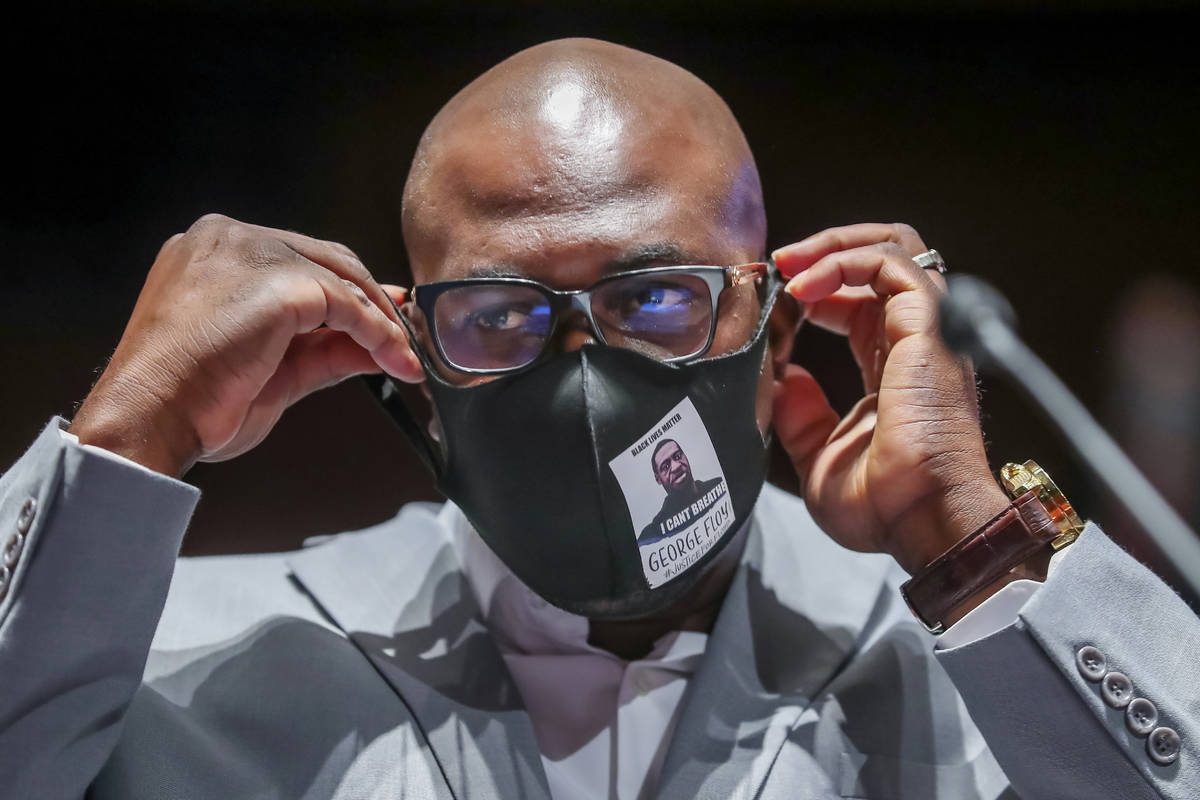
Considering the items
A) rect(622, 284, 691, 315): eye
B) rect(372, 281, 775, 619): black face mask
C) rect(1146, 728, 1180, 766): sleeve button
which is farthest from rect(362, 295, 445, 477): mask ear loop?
rect(1146, 728, 1180, 766): sleeve button

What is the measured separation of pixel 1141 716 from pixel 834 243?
2.70 ft

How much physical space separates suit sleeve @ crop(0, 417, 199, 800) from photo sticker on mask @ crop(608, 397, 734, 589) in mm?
618

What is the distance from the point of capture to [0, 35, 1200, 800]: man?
1.39 metres

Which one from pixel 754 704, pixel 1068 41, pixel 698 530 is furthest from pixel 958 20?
pixel 754 704

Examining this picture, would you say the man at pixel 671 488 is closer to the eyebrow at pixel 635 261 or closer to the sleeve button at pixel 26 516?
the eyebrow at pixel 635 261

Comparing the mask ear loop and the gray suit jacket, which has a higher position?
the mask ear loop

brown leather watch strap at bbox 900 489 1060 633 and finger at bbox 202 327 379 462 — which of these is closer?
brown leather watch strap at bbox 900 489 1060 633

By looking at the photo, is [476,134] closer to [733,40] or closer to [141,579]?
[733,40]

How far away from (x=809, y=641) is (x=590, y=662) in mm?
370

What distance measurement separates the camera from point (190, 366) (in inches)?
59.0

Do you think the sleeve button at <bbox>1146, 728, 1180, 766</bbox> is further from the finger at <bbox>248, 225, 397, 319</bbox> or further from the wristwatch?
the finger at <bbox>248, 225, 397, 319</bbox>

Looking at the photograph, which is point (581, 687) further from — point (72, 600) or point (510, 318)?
point (72, 600)

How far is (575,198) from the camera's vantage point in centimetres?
164

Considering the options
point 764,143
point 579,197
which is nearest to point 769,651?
point 579,197
